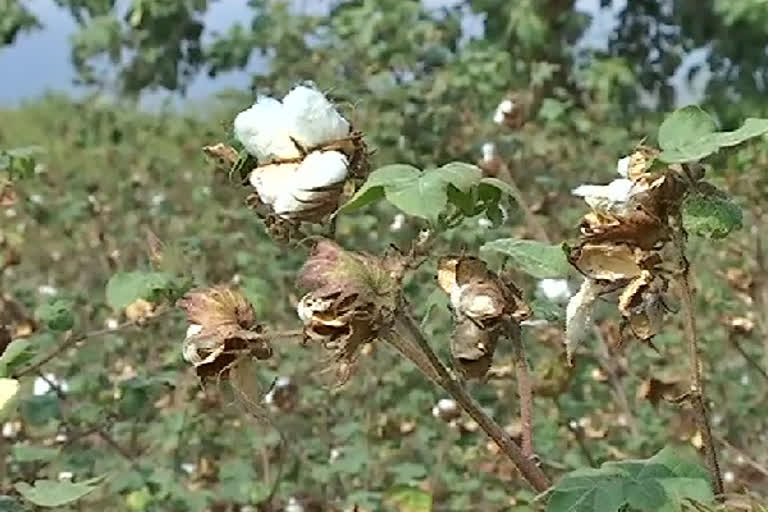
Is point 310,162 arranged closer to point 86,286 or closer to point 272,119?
point 272,119

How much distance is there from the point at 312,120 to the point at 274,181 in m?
0.05

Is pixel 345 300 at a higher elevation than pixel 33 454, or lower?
higher

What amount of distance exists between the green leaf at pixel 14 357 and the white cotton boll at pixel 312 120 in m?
0.60

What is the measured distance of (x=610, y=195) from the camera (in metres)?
1.20

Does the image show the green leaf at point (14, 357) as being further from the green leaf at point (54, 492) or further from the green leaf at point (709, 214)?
the green leaf at point (709, 214)

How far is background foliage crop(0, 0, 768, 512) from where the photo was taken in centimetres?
261

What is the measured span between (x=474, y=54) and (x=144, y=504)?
406 centimetres

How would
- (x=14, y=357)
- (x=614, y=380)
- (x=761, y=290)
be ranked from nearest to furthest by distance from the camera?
1. (x=14, y=357)
2. (x=761, y=290)
3. (x=614, y=380)

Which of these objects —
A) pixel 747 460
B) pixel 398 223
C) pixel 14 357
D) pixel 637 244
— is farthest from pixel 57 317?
pixel 398 223

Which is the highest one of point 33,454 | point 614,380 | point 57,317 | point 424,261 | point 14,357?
point 424,261

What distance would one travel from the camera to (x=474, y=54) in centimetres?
640

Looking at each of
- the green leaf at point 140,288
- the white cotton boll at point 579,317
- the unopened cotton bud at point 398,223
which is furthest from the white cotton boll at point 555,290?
the unopened cotton bud at point 398,223

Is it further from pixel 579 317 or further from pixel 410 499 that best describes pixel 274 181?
pixel 410 499

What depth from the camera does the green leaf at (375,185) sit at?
1.14 meters
